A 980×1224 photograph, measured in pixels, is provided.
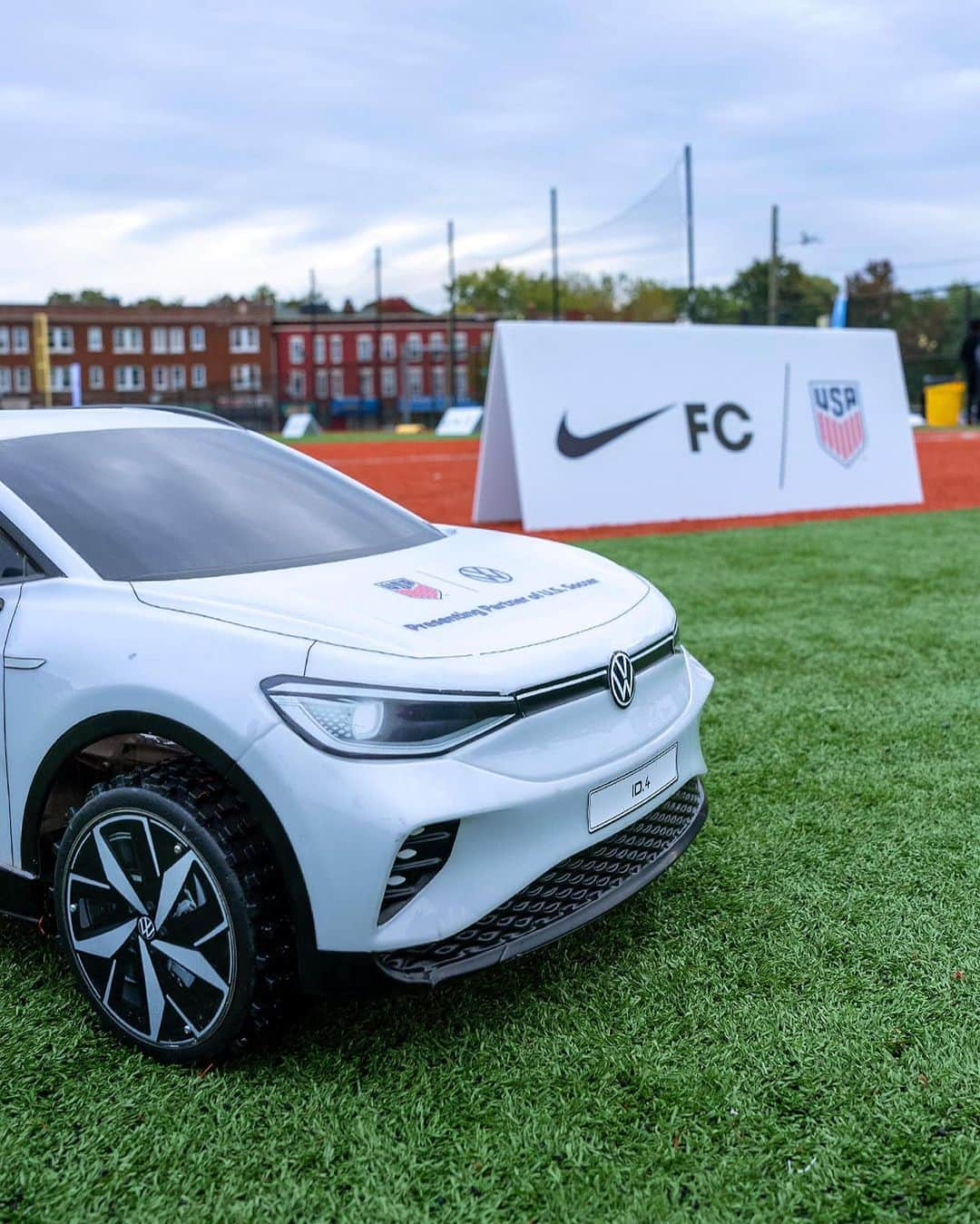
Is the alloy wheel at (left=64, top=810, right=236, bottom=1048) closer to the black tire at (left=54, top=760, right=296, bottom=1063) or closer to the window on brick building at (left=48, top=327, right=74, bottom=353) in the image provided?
the black tire at (left=54, top=760, right=296, bottom=1063)

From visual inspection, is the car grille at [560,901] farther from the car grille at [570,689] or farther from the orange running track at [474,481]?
the orange running track at [474,481]

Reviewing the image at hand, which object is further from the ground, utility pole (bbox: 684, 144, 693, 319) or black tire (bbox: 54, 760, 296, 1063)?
utility pole (bbox: 684, 144, 693, 319)

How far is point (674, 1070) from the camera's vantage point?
2561 mm

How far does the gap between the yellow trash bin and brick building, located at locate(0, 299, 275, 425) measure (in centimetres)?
5470

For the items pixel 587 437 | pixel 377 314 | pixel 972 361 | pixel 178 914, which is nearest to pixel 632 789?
pixel 178 914

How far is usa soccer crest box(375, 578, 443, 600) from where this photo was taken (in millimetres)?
2916

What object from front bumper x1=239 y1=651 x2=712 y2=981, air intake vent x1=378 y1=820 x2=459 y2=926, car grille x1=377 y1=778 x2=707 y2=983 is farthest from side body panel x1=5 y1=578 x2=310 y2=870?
car grille x1=377 y1=778 x2=707 y2=983

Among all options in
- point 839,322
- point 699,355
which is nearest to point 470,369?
point 839,322

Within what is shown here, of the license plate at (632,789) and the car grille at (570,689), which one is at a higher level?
the car grille at (570,689)

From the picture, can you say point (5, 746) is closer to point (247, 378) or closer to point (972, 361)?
point (972, 361)

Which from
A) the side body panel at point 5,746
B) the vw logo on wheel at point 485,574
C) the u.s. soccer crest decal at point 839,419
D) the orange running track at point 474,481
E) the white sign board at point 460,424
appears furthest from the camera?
the white sign board at point 460,424

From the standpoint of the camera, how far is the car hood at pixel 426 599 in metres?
2.60

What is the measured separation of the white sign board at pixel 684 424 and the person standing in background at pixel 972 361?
58.5 feet

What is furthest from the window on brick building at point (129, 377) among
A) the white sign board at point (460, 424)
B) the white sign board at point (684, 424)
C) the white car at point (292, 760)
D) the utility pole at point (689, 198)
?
the white car at point (292, 760)
